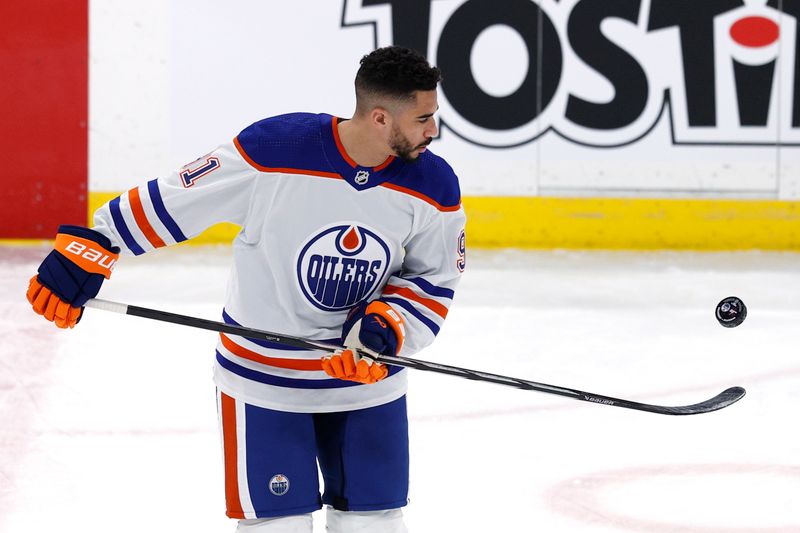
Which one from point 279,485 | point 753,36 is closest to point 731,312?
point 279,485

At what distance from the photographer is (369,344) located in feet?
5.94

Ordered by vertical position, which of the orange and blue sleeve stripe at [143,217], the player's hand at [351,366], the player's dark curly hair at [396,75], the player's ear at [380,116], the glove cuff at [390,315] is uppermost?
the player's dark curly hair at [396,75]

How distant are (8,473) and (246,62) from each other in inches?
137

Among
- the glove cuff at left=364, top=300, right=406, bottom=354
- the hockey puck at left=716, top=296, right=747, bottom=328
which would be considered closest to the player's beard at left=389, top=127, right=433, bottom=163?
the glove cuff at left=364, top=300, right=406, bottom=354

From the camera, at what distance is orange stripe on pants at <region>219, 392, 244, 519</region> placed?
1.87 m

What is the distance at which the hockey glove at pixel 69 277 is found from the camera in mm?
1781

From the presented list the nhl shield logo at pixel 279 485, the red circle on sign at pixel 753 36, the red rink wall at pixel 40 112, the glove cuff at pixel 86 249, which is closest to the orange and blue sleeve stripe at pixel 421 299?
the nhl shield logo at pixel 279 485

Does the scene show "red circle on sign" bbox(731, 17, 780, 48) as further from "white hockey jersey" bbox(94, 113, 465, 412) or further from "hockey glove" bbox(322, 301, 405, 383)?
"hockey glove" bbox(322, 301, 405, 383)

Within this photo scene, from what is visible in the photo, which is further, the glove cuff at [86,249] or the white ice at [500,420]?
the white ice at [500,420]

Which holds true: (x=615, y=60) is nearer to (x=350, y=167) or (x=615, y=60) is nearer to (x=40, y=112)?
(x=40, y=112)

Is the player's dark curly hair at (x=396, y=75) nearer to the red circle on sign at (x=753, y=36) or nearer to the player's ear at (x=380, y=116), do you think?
the player's ear at (x=380, y=116)

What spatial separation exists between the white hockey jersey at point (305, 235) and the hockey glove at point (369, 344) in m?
0.04

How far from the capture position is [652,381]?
356 cm

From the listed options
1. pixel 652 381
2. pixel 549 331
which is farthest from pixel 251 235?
pixel 549 331
